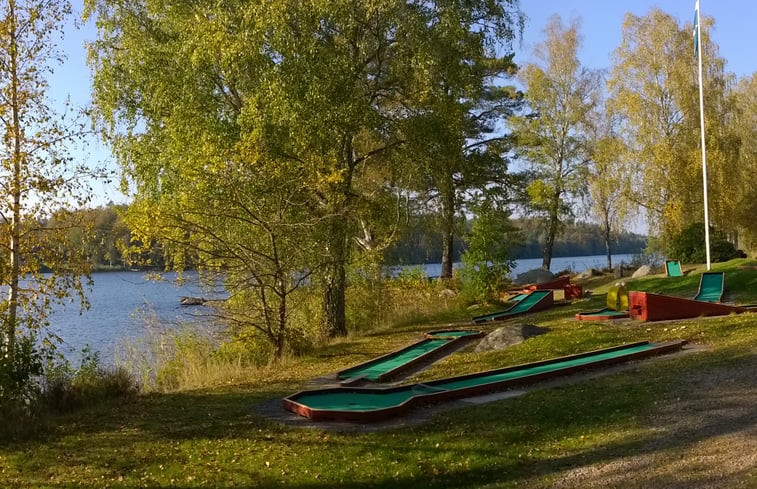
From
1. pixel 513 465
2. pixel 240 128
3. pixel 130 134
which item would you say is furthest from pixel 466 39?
pixel 513 465

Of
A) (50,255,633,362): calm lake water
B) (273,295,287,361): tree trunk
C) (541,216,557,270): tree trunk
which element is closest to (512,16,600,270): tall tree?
(541,216,557,270): tree trunk

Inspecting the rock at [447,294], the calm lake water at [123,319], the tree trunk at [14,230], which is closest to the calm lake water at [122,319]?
the calm lake water at [123,319]

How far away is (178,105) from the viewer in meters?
12.5

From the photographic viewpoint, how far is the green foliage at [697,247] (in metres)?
24.0

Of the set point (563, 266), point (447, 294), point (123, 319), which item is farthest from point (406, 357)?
point (563, 266)

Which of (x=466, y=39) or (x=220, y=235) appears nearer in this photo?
(x=220, y=235)

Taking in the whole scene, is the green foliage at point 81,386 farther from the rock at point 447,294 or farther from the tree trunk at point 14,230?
the rock at point 447,294

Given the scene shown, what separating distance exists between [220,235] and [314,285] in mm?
2461

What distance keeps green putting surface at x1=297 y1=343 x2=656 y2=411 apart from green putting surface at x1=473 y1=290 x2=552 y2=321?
6290mm

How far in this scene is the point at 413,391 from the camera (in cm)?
841

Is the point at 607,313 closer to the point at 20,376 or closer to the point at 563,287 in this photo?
the point at 563,287

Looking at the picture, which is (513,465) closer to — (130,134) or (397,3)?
(397,3)

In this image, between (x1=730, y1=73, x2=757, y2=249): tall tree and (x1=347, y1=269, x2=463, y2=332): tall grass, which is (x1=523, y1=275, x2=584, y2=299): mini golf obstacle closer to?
(x1=347, y1=269, x2=463, y2=332): tall grass

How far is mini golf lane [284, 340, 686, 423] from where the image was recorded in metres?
7.41
